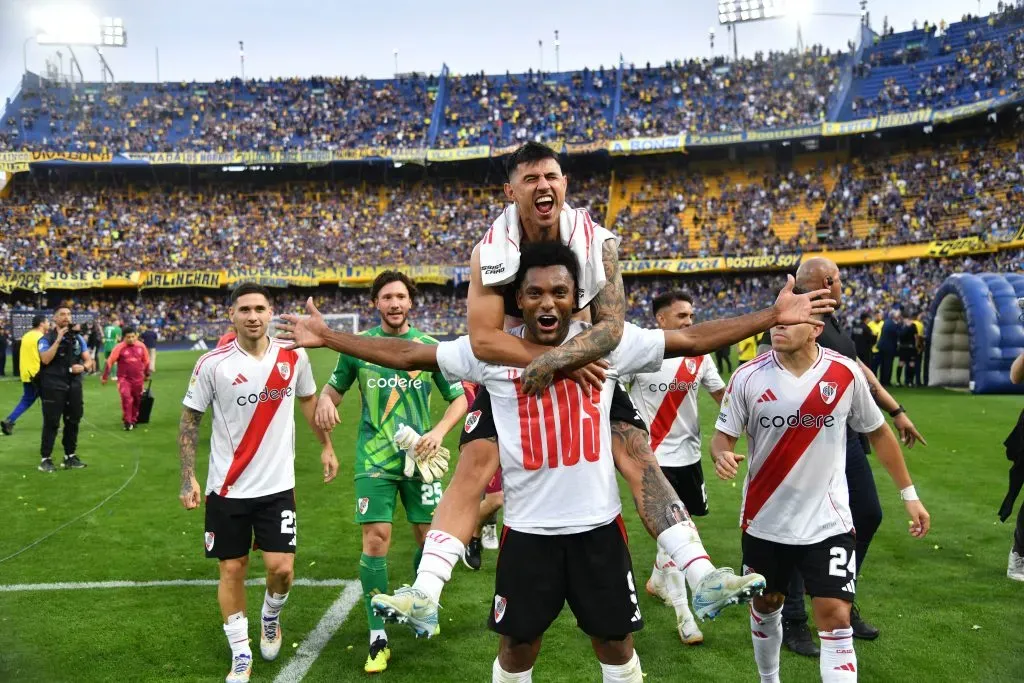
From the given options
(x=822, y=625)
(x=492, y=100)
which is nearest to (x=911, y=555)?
(x=822, y=625)

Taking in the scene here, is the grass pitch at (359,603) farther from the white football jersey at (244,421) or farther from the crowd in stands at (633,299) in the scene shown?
the crowd in stands at (633,299)

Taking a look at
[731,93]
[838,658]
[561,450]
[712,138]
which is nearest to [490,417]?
[561,450]

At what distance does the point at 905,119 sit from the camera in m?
42.4

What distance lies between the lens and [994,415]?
15.9 m

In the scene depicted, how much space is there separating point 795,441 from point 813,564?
61 centimetres

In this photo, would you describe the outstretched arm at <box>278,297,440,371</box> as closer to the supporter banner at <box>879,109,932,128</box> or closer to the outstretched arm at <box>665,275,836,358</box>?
the outstretched arm at <box>665,275,836,358</box>

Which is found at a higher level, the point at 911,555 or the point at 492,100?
the point at 492,100

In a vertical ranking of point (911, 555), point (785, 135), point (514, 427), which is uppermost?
point (785, 135)

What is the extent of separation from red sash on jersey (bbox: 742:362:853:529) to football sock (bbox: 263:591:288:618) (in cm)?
300

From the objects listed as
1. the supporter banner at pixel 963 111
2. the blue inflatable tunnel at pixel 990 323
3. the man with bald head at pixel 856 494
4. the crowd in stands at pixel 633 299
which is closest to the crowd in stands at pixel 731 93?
the supporter banner at pixel 963 111

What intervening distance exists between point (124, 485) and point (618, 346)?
9796 millimetres

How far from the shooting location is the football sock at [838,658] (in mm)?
3984

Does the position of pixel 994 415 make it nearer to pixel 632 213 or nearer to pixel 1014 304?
pixel 1014 304

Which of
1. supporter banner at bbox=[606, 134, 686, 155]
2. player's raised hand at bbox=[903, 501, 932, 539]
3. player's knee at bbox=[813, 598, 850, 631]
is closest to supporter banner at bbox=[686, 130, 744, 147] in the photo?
supporter banner at bbox=[606, 134, 686, 155]
